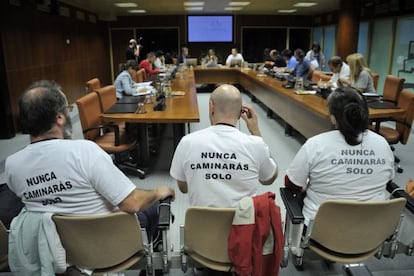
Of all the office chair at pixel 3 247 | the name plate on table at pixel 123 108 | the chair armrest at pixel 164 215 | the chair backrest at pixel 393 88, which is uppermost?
the chair backrest at pixel 393 88

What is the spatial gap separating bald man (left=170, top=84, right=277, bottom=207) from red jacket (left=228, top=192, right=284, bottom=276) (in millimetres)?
176

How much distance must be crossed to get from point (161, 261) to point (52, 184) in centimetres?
61

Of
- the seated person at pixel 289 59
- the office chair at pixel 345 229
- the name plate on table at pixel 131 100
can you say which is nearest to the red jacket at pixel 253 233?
the office chair at pixel 345 229

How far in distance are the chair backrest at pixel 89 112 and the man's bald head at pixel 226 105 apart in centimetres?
205

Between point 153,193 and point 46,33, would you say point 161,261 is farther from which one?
point 46,33

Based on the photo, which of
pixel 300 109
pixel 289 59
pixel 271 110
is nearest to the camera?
pixel 300 109

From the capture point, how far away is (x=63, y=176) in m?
1.44

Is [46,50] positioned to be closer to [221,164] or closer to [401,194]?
[221,164]

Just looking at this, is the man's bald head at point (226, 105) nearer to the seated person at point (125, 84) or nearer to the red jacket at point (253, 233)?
the red jacket at point (253, 233)

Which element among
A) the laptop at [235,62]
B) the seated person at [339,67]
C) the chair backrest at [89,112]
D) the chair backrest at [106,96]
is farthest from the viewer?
the laptop at [235,62]

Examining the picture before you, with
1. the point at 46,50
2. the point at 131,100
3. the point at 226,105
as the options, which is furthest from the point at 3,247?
the point at 46,50

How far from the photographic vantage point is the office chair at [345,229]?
151cm

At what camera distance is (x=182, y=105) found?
13.5 feet

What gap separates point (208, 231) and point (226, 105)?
0.59m
